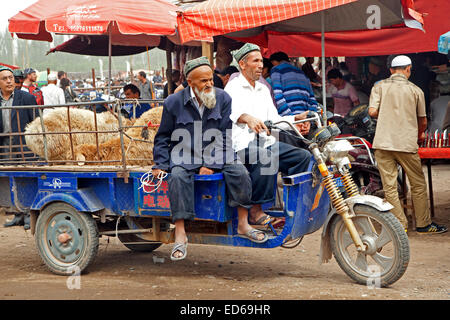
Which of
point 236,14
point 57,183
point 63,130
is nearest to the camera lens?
point 57,183

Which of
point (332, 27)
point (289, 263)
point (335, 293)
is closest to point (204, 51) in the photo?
point (332, 27)

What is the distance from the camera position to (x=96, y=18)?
821cm

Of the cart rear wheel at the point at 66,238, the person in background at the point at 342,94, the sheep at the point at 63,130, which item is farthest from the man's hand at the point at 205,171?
the person in background at the point at 342,94

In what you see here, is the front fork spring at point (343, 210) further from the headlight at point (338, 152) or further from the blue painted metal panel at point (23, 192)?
the blue painted metal panel at point (23, 192)

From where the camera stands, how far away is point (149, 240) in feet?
17.5

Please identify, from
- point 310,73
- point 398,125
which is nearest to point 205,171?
point 398,125

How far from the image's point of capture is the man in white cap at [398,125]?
6633 mm

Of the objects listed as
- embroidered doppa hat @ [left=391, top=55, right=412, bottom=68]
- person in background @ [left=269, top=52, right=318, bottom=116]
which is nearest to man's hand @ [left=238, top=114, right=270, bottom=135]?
person in background @ [left=269, top=52, right=318, bottom=116]

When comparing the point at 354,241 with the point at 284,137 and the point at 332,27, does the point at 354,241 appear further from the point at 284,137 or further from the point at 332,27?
the point at 332,27

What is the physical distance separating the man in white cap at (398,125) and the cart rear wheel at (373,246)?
2.26 meters

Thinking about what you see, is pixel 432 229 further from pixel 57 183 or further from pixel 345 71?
pixel 345 71

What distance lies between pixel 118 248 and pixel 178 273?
5.37 feet

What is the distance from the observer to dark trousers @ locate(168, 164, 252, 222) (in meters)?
4.62

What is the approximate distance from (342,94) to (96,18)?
172 inches
